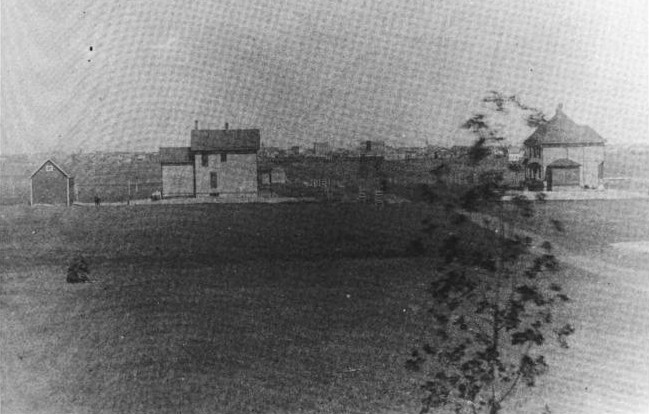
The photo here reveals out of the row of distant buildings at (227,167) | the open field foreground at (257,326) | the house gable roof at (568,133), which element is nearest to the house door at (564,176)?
the row of distant buildings at (227,167)

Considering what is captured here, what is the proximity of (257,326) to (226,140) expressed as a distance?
25.8 meters

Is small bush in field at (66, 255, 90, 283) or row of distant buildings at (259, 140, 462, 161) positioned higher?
row of distant buildings at (259, 140, 462, 161)

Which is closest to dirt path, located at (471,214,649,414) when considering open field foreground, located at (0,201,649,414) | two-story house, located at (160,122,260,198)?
open field foreground, located at (0,201,649,414)

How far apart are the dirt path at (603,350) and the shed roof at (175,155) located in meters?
26.0

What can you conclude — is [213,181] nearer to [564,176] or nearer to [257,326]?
[564,176]

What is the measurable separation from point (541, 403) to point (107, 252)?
14.6 m

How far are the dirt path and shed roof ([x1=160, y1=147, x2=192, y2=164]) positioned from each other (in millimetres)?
26013

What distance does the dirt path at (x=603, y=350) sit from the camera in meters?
7.96

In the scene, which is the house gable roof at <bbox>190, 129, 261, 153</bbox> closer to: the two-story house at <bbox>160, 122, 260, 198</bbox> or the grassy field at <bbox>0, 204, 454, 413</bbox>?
the two-story house at <bbox>160, 122, 260, 198</bbox>

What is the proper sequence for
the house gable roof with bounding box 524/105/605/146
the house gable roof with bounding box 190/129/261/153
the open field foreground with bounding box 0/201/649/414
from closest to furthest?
the open field foreground with bounding box 0/201/649/414, the house gable roof with bounding box 190/129/261/153, the house gable roof with bounding box 524/105/605/146

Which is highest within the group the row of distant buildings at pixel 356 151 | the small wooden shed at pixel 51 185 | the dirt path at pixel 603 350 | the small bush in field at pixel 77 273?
the row of distant buildings at pixel 356 151

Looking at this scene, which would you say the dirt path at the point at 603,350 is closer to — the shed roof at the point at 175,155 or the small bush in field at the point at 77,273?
the small bush in field at the point at 77,273

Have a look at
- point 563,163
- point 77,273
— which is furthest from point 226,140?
Answer: point 563,163

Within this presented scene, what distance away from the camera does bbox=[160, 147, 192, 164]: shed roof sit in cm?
3560
